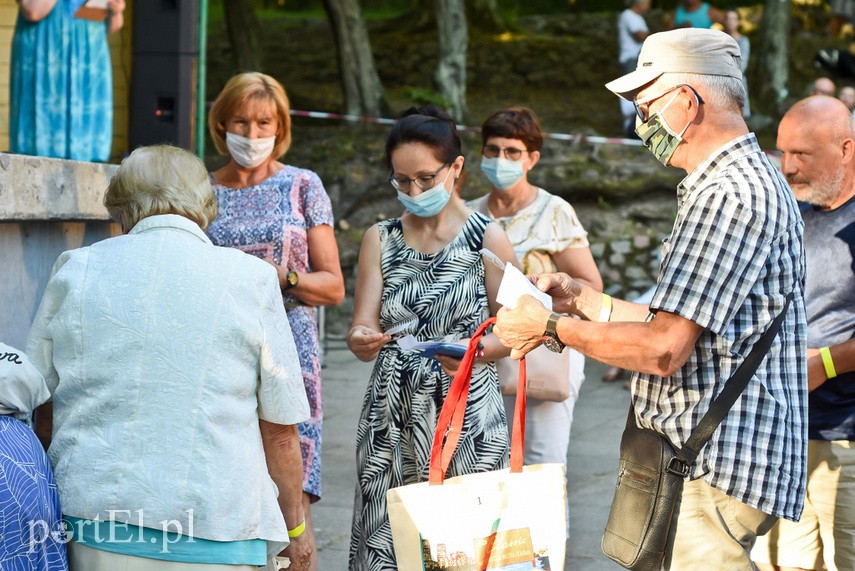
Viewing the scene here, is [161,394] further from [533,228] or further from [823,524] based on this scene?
[533,228]

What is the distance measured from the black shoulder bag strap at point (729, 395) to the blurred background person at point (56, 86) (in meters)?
4.14

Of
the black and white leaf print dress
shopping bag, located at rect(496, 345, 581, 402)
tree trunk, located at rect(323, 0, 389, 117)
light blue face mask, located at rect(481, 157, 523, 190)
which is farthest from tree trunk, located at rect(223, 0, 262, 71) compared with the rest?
the black and white leaf print dress

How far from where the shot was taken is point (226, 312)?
9.34 feet

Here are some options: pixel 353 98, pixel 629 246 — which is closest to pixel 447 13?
pixel 353 98

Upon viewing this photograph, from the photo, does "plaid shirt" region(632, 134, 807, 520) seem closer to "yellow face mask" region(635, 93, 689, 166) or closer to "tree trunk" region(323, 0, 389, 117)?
"yellow face mask" region(635, 93, 689, 166)

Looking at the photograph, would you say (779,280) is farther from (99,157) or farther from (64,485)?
(99,157)

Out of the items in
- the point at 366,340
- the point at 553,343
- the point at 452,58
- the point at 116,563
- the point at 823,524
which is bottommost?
the point at 823,524

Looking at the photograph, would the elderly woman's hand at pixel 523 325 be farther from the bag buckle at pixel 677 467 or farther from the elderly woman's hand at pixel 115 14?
the elderly woman's hand at pixel 115 14

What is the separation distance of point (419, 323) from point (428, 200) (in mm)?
454

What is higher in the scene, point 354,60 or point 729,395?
point 354,60

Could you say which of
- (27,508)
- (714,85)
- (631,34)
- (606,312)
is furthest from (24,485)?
(631,34)

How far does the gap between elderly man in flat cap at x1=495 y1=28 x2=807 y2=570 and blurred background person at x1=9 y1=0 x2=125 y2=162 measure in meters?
3.66

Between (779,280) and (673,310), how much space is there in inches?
13.0

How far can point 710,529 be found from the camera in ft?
10.4
